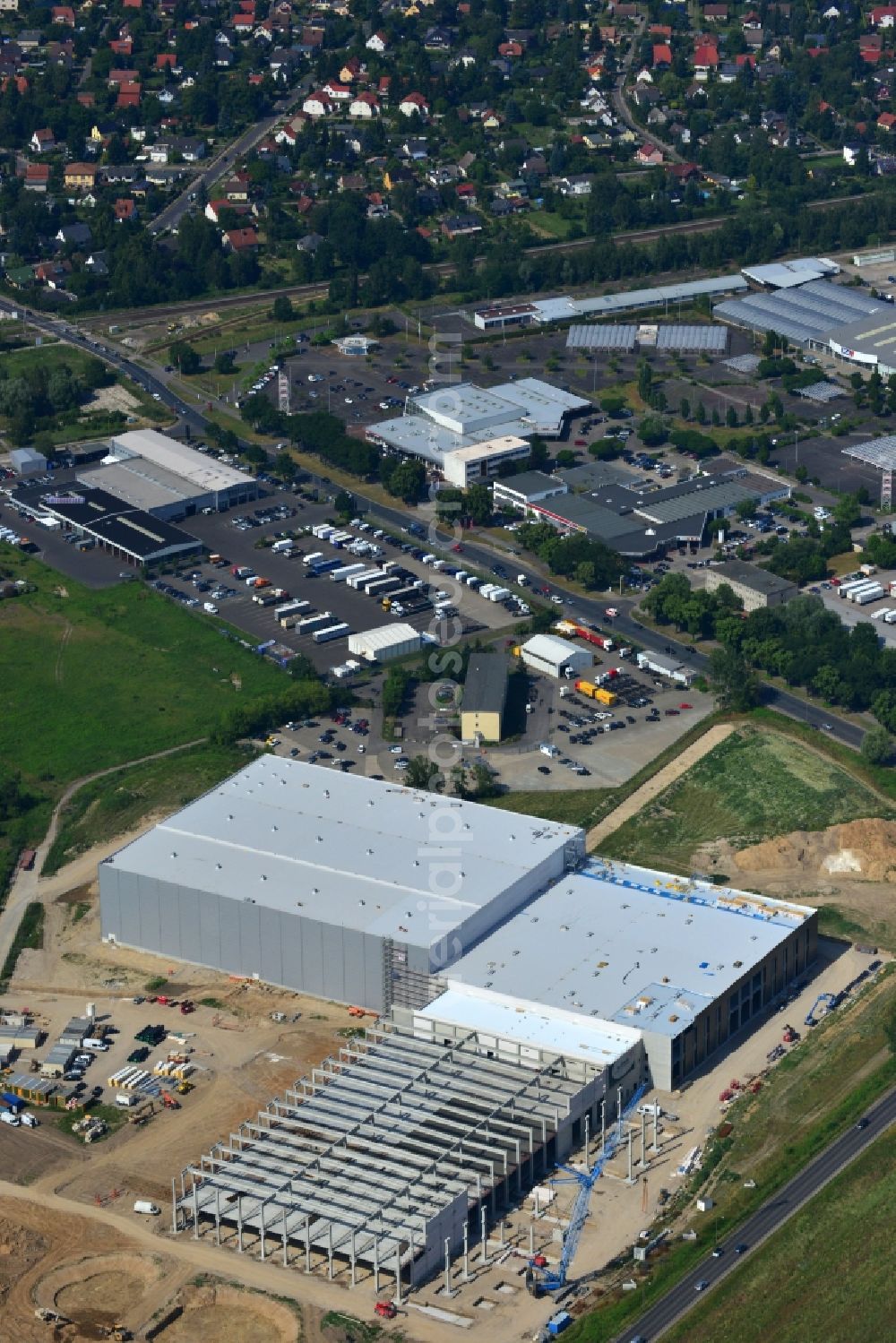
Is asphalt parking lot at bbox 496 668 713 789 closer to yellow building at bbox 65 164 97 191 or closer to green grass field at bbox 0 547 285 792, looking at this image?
green grass field at bbox 0 547 285 792

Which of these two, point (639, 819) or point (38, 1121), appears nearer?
point (38, 1121)

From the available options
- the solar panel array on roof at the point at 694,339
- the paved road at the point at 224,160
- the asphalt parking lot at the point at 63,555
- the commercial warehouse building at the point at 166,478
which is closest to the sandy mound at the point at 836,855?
the asphalt parking lot at the point at 63,555

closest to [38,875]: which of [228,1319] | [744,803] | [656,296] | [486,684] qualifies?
[486,684]

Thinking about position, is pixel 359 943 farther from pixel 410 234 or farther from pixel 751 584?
pixel 410 234

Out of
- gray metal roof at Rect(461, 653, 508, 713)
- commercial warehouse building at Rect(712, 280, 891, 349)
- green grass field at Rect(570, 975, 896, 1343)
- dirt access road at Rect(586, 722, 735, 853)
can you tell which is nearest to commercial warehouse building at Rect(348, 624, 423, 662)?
gray metal roof at Rect(461, 653, 508, 713)

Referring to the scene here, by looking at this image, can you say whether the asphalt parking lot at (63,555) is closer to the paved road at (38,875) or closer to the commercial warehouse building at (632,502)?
the paved road at (38,875)

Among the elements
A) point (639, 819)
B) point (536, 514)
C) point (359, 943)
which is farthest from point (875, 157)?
point (359, 943)

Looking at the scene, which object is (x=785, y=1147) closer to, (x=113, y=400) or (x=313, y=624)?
(x=313, y=624)
